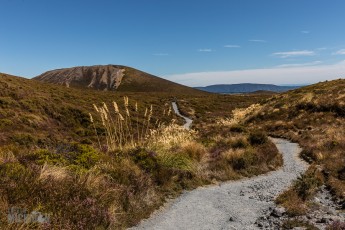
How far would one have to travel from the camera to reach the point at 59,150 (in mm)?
10844

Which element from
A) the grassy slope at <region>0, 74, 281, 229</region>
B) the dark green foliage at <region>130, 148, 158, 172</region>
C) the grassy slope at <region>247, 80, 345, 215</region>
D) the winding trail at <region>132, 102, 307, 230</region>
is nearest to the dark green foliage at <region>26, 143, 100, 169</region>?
the grassy slope at <region>0, 74, 281, 229</region>

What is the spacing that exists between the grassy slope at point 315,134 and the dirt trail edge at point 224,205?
2.80ft

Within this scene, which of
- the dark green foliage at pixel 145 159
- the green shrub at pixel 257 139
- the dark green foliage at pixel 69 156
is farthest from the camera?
the green shrub at pixel 257 139

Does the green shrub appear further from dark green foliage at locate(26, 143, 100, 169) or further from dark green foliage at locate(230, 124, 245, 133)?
dark green foliage at locate(26, 143, 100, 169)

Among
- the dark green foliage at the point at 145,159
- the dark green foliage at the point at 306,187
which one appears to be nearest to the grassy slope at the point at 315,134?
the dark green foliage at the point at 306,187

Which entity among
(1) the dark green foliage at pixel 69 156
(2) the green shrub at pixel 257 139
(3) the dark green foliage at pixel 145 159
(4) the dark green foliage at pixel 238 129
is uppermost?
(1) the dark green foliage at pixel 69 156

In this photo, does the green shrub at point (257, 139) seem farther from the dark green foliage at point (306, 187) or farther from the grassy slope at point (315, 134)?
the dark green foliage at point (306, 187)

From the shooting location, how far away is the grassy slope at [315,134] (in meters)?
10.2

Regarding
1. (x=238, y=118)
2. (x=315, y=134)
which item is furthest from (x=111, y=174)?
(x=238, y=118)

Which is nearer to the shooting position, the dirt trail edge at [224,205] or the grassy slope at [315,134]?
the dirt trail edge at [224,205]

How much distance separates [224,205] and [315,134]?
53.5 ft

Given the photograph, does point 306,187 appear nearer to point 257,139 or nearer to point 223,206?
point 223,206

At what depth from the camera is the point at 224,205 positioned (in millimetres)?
9461

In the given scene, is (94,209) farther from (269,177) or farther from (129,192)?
(269,177)
